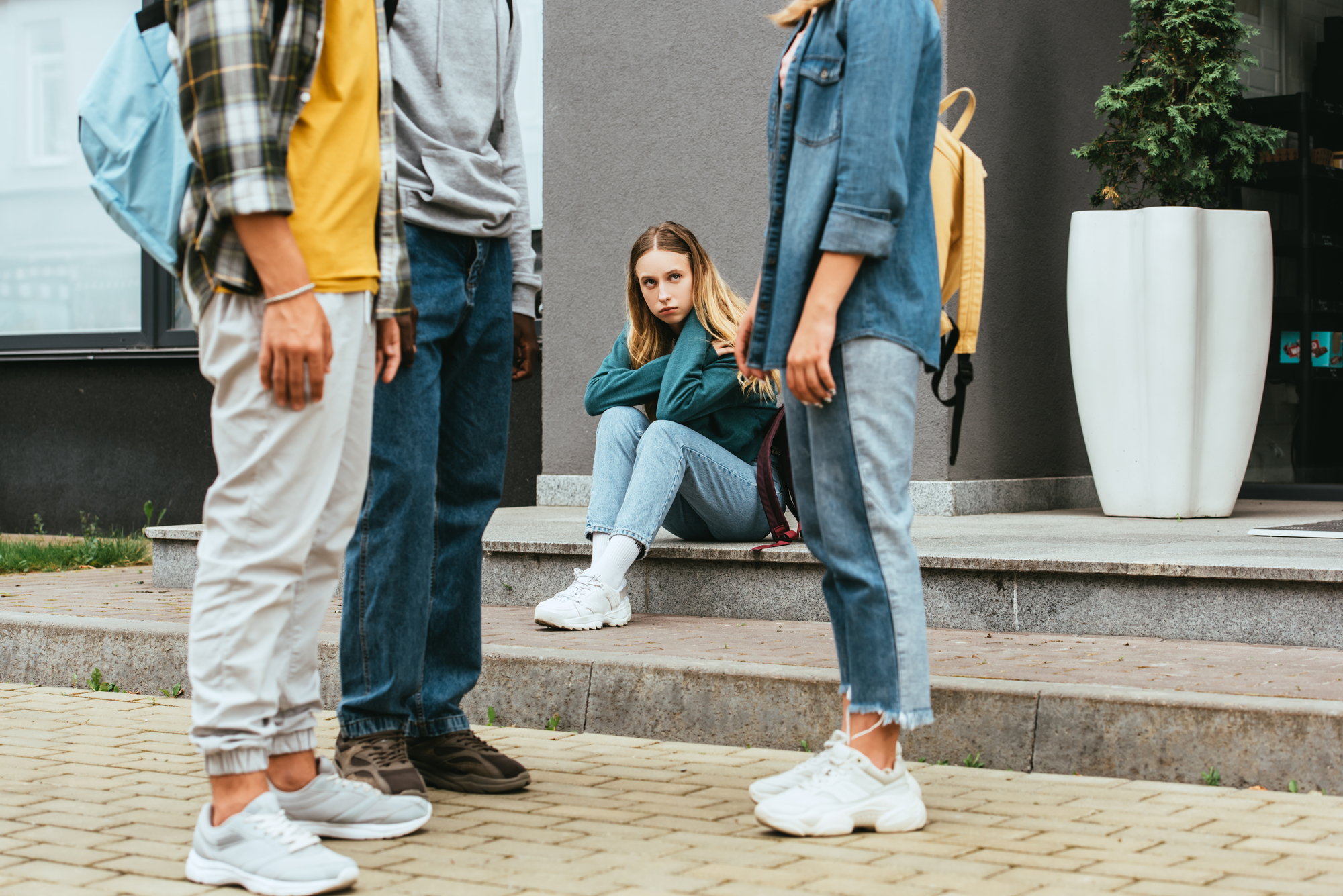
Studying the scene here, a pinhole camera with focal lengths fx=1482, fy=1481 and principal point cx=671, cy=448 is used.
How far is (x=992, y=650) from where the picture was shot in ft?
13.5

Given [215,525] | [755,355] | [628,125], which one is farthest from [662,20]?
[215,525]

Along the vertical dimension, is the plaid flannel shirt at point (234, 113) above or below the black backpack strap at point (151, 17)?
below

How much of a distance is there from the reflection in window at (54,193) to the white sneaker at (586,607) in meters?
6.25

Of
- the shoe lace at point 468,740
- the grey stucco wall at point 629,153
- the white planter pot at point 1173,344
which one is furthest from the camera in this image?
the grey stucco wall at point 629,153

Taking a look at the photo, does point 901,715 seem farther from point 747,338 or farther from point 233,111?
point 233,111

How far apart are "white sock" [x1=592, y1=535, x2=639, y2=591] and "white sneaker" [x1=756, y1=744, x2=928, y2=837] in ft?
6.05

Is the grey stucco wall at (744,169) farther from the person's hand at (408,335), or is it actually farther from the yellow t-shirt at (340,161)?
the yellow t-shirt at (340,161)

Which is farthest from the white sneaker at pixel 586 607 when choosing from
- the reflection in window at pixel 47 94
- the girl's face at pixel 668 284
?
the reflection in window at pixel 47 94

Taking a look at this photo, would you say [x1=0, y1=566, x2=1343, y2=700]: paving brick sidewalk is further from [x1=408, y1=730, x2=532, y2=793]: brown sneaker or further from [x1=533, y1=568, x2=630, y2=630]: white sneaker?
[x1=408, y1=730, x2=532, y2=793]: brown sneaker

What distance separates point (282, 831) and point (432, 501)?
0.79 metres

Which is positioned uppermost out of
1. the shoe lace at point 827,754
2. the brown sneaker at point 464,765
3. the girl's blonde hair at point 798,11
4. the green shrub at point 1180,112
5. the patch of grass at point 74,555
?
the green shrub at point 1180,112

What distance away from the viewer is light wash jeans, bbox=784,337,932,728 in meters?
2.83

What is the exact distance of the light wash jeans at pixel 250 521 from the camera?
97.7 inches

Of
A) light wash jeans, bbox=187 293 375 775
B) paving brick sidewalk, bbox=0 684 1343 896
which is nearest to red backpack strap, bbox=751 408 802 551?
paving brick sidewalk, bbox=0 684 1343 896
